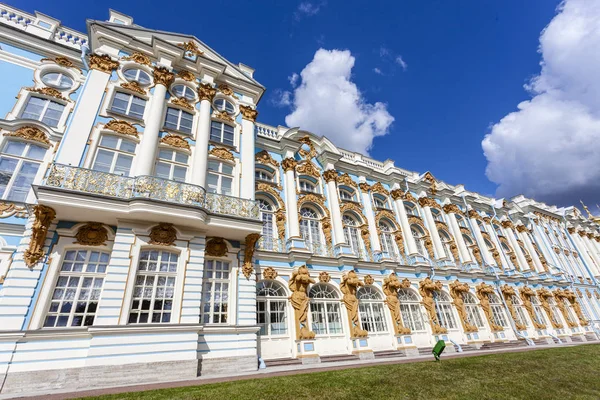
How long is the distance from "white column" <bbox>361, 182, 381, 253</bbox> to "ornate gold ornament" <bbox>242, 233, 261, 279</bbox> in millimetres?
8378

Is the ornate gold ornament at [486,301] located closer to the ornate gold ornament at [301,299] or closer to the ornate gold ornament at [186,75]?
the ornate gold ornament at [301,299]

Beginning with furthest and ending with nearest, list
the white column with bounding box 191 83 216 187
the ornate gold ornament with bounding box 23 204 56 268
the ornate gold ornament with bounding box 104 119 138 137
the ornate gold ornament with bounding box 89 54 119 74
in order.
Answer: the ornate gold ornament with bounding box 89 54 119 74
the white column with bounding box 191 83 216 187
the ornate gold ornament with bounding box 104 119 138 137
the ornate gold ornament with bounding box 23 204 56 268

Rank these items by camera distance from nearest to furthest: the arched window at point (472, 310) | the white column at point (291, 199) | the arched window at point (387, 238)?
1. the white column at point (291, 199)
2. the arched window at point (387, 238)
3. the arched window at point (472, 310)

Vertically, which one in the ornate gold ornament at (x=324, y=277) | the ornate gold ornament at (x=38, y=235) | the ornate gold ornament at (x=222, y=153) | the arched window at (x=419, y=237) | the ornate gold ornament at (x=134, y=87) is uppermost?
the ornate gold ornament at (x=134, y=87)

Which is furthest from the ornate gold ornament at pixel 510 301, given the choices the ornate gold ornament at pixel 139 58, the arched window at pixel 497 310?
the ornate gold ornament at pixel 139 58

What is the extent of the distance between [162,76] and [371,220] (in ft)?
45.8

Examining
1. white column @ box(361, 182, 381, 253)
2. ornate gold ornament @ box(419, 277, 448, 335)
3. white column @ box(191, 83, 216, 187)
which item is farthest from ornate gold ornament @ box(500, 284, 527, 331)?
white column @ box(191, 83, 216, 187)

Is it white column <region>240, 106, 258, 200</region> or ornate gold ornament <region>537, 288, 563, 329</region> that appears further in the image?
ornate gold ornament <region>537, 288, 563, 329</region>

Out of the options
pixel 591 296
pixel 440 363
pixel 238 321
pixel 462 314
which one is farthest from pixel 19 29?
pixel 591 296

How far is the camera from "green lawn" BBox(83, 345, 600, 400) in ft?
19.3

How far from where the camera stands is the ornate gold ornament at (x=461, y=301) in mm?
17414

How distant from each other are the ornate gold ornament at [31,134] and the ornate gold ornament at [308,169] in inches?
450

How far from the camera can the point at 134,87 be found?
474 inches

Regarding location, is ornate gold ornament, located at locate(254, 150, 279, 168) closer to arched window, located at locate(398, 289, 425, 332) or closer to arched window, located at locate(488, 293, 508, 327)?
arched window, located at locate(398, 289, 425, 332)
